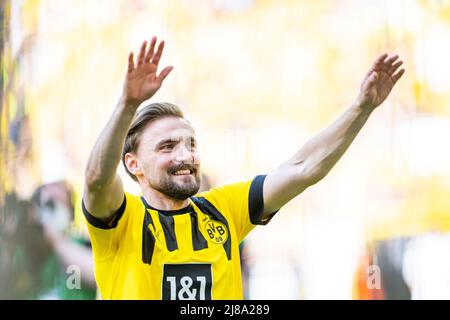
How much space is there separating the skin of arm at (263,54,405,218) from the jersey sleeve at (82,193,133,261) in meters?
0.41

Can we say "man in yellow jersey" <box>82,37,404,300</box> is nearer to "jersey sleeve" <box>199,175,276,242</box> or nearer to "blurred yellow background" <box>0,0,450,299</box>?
"jersey sleeve" <box>199,175,276,242</box>

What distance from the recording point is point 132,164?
2.03m

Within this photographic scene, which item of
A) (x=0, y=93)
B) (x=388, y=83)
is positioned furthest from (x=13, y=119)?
(x=388, y=83)

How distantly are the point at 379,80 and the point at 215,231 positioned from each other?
1.98ft

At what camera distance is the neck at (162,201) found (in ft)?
6.45

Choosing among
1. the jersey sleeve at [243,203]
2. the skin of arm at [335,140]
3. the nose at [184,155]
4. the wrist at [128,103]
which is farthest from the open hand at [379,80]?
the wrist at [128,103]

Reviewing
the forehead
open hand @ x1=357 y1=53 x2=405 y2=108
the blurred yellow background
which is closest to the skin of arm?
open hand @ x1=357 y1=53 x2=405 y2=108

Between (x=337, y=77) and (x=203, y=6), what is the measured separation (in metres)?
0.86

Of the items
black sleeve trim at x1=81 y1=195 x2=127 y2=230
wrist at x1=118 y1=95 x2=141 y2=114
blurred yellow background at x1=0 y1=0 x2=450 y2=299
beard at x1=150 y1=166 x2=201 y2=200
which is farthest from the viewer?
blurred yellow background at x1=0 y1=0 x2=450 y2=299

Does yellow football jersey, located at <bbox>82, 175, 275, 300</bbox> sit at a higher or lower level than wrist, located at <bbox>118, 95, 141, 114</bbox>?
lower

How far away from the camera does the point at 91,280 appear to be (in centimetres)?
370

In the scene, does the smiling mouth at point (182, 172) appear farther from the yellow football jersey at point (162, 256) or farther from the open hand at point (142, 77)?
the open hand at point (142, 77)

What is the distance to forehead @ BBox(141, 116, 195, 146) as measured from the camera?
6.51 ft

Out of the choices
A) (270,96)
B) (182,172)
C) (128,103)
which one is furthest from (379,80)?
(270,96)
